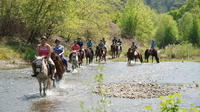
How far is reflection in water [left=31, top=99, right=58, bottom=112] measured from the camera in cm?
1444


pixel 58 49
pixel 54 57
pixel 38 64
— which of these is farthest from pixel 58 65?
pixel 38 64

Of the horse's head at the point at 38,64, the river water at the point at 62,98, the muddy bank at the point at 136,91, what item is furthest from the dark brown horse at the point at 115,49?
the horse's head at the point at 38,64

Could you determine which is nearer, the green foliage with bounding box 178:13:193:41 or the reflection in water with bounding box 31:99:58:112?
the reflection in water with bounding box 31:99:58:112

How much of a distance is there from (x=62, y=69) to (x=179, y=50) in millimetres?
31163

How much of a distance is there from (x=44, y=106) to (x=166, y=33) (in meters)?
85.8

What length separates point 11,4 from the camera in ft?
125

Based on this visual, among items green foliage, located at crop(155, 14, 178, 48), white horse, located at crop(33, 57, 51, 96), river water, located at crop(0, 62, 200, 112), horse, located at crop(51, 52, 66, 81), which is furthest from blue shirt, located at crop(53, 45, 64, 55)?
green foliage, located at crop(155, 14, 178, 48)

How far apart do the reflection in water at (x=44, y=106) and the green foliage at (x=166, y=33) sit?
82571 millimetres

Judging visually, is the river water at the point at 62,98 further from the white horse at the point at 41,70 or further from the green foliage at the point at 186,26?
the green foliage at the point at 186,26

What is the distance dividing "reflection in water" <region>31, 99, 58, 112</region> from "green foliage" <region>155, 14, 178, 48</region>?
82571mm

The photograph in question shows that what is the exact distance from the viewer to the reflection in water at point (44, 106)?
14.4 m

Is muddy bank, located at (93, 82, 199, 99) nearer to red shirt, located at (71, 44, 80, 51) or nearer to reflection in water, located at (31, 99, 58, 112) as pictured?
reflection in water, located at (31, 99, 58, 112)

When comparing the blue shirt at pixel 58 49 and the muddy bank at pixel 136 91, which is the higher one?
the blue shirt at pixel 58 49

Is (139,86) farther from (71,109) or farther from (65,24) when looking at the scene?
(65,24)
